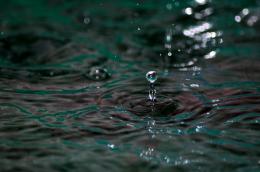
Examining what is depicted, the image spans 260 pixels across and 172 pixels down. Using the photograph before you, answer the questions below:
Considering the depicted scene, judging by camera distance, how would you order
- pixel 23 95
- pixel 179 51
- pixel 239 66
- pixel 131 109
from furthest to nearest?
pixel 179 51
pixel 239 66
pixel 23 95
pixel 131 109

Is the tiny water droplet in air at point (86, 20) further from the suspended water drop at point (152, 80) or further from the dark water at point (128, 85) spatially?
the suspended water drop at point (152, 80)

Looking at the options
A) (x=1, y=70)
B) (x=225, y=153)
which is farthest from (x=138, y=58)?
(x=225, y=153)

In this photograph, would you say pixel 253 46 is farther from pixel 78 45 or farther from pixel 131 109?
pixel 131 109

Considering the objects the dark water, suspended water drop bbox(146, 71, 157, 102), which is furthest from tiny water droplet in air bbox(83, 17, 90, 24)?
suspended water drop bbox(146, 71, 157, 102)

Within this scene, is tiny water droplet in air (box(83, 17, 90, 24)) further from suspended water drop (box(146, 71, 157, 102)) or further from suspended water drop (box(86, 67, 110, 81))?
suspended water drop (box(146, 71, 157, 102))

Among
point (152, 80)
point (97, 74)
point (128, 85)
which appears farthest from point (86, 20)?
point (152, 80)

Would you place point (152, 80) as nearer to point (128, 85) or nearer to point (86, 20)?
→ point (128, 85)

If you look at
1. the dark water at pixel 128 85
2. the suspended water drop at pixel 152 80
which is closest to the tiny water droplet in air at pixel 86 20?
the dark water at pixel 128 85

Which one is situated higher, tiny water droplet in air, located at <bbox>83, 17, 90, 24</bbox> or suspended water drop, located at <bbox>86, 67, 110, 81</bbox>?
tiny water droplet in air, located at <bbox>83, 17, 90, 24</bbox>

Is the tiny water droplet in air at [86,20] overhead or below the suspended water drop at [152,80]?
overhead
